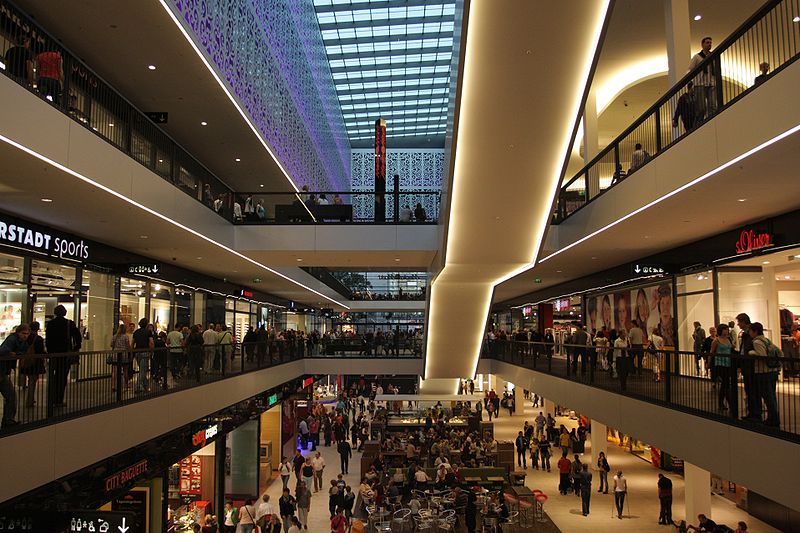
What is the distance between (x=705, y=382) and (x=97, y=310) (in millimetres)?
13511

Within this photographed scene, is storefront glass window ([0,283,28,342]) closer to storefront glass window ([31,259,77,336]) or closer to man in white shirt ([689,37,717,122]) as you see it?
storefront glass window ([31,259,77,336])

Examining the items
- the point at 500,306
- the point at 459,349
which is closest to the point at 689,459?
the point at 459,349

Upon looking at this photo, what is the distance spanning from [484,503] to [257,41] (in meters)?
15.1

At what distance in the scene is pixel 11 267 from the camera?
1209 cm

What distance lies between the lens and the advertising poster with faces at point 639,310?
16938mm

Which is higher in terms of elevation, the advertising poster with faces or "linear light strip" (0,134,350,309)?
"linear light strip" (0,134,350,309)

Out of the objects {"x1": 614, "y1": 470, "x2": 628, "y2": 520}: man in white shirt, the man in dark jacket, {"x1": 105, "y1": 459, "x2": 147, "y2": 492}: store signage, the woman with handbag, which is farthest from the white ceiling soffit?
{"x1": 614, "y1": 470, "x2": 628, "y2": 520}: man in white shirt

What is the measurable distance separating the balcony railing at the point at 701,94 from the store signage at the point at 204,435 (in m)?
10.1

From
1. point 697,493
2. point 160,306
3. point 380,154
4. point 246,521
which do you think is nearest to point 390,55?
point 380,154

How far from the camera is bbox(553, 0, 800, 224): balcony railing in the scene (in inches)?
332

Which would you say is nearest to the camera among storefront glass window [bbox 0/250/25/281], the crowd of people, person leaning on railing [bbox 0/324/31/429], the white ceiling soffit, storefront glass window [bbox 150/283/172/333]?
the white ceiling soffit

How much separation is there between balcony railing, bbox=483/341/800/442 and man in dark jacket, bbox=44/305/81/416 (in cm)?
896

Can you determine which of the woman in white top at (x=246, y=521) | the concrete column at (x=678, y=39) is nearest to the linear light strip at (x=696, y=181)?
the concrete column at (x=678, y=39)

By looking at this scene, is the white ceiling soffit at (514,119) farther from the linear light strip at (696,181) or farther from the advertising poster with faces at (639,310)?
the advertising poster with faces at (639,310)
